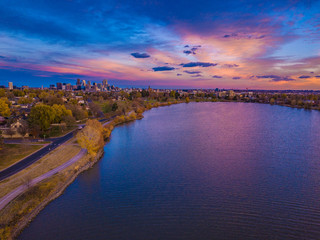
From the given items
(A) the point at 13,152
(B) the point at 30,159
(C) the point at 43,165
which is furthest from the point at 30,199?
(A) the point at 13,152

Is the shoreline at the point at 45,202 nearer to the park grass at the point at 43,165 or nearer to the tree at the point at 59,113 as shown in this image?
the park grass at the point at 43,165

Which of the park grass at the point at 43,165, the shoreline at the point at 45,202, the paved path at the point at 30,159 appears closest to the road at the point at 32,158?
the paved path at the point at 30,159

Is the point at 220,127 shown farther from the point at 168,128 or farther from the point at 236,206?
the point at 236,206

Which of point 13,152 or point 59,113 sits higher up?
point 59,113

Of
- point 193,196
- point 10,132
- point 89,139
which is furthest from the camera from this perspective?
point 10,132

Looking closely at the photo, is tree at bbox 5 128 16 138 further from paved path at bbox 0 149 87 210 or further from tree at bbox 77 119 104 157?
paved path at bbox 0 149 87 210

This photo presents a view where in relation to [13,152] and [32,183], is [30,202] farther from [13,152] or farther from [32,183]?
[13,152]

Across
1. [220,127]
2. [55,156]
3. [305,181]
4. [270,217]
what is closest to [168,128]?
[220,127]

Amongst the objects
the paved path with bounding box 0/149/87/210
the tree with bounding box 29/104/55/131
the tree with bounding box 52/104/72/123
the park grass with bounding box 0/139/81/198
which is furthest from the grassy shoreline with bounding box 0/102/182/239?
the tree with bounding box 52/104/72/123
